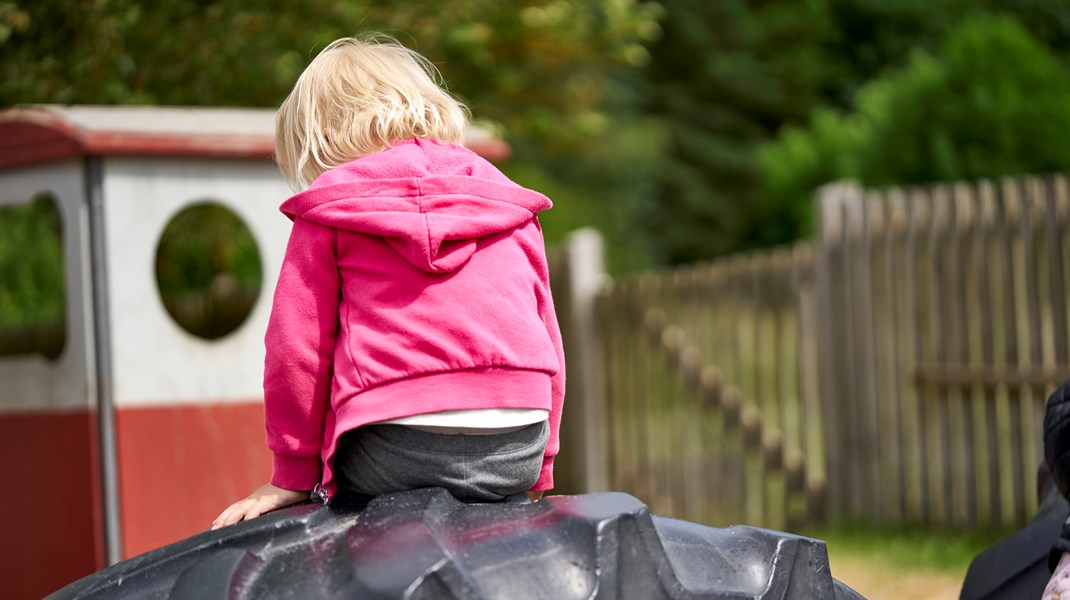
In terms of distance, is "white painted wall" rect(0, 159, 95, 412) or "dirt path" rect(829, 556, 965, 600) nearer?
"white painted wall" rect(0, 159, 95, 412)

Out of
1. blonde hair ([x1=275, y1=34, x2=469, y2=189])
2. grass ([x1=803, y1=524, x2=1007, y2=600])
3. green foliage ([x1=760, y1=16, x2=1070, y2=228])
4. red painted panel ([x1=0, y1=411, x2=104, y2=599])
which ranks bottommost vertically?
grass ([x1=803, y1=524, x2=1007, y2=600])

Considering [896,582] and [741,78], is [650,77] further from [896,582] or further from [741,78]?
[896,582]

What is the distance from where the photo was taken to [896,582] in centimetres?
567

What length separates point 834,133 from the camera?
1662 cm

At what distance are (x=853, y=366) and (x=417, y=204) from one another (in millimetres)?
5327

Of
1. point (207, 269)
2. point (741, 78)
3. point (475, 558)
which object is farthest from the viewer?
point (741, 78)

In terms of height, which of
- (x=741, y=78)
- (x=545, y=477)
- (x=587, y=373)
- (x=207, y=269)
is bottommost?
(x=587, y=373)

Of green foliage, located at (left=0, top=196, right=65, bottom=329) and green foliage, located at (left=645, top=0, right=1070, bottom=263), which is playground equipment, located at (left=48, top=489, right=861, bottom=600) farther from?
green foliage, located at (left=645, top=0, right=1070, bottom=263)

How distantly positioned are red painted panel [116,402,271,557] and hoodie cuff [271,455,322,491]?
279cm

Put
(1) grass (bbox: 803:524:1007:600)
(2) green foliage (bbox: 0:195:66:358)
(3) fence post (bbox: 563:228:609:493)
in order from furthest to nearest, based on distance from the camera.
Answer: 1. (2) green foliage (bbox: 0:195:66:358)
2. (3) fence post (bbox: 563:228:609:493)
3. (1) grass (bbox: 803:524:1007:600)

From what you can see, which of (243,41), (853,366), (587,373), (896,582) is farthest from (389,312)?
(587,373)

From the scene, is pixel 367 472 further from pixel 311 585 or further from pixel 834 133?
pixel 834 133

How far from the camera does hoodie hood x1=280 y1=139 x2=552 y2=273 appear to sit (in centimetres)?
204

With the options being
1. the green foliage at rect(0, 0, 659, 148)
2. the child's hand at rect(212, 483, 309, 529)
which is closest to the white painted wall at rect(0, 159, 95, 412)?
the green foliage at rect(0, 0, 659, 148)
